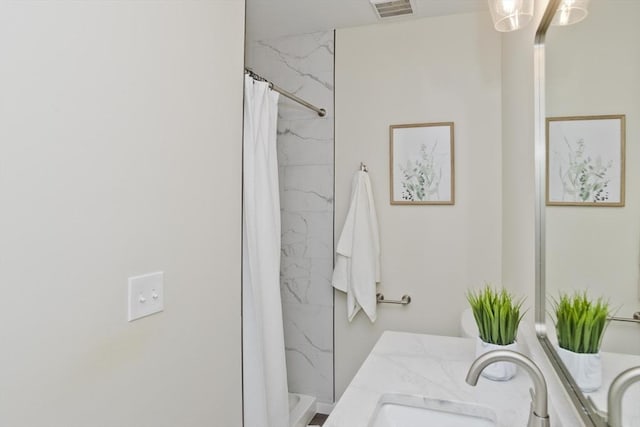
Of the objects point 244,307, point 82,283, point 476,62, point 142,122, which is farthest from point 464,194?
point 82,283

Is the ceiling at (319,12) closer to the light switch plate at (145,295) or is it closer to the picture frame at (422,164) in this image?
the picture frame at (422,164)

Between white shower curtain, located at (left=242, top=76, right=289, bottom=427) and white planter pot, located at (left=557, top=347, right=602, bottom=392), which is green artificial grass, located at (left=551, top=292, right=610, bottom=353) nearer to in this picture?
white planter pot, located at (left=557, top=347, right=602, bottom=392)

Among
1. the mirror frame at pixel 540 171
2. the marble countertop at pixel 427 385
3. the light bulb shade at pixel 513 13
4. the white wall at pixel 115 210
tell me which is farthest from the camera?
the light bulb shade at pixel 513 13

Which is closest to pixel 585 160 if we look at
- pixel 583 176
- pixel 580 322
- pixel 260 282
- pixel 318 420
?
pixel 583 176

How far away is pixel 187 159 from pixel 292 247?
1.50 meters

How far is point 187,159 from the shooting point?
1319mm

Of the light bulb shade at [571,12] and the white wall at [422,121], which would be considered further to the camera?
the white wall at [422,121]

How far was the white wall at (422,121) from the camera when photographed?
232 centimetres

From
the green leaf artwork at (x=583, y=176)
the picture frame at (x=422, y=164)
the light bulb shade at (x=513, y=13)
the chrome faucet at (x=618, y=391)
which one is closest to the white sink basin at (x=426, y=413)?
the chrome faucet at (x=618, y=391)

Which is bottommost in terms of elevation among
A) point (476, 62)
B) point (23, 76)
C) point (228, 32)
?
point (23, 76)

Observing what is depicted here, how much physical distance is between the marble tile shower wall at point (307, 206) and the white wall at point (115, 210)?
1.13 m

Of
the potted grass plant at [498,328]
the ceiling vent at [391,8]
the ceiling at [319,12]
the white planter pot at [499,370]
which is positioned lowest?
the white planter pot at [499,370]

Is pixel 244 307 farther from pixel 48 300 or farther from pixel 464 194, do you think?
pixel 464 194

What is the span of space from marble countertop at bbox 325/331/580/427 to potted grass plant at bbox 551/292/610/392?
112mm
